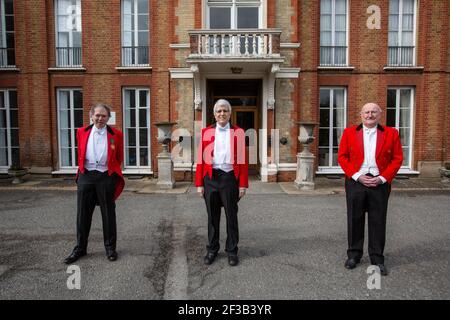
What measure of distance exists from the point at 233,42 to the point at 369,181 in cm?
768

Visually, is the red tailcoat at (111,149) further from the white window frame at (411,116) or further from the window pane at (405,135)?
the window pane at (405,135)

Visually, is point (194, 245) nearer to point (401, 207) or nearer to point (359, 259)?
point (359, 259)

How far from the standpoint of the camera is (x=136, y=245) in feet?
15.0

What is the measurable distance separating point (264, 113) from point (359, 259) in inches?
300

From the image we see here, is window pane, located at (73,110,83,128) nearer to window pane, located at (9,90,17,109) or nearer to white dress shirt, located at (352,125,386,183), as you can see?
window pane, located at (9,90,17,109)

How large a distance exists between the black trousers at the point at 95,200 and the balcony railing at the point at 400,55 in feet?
37.3

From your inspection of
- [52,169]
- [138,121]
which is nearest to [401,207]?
[138,121]

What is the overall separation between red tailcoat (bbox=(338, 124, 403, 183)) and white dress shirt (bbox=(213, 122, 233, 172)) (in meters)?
1.37

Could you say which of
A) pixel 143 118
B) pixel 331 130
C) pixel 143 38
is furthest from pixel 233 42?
pixel 331 130

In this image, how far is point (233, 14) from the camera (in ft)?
36.1

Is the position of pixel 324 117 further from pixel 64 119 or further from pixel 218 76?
pixel 64 119

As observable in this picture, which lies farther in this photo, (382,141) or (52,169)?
(52,169)

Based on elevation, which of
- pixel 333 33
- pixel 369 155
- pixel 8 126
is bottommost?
pixel 369 155

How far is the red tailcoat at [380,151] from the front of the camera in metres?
3.53
